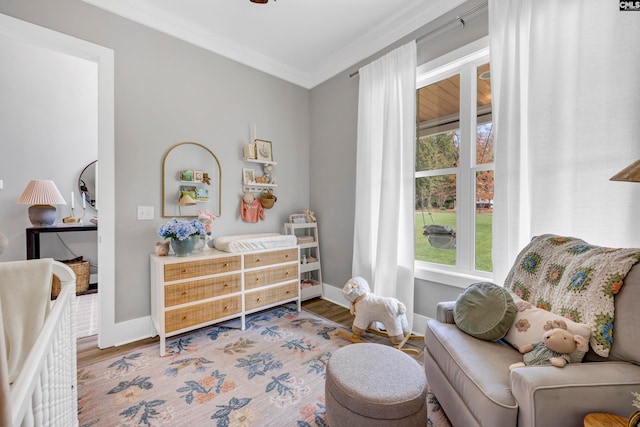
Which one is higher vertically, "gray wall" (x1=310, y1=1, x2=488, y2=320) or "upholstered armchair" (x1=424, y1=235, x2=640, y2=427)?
"gray wall" (x1=310, y1=1, x2=488, y2=320)

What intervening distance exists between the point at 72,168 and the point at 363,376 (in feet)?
15.2

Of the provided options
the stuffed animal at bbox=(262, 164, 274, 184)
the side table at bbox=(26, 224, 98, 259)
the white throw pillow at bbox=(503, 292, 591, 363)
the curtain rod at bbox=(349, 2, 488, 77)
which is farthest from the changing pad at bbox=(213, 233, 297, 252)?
the curtain rod at bbox=(349, 2, 488, 77)

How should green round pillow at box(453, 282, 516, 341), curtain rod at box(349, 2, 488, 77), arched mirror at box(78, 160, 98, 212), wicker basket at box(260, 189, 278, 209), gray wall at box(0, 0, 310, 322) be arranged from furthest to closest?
arched mirror at box(78, 160, 98, 212) < wicker basket at box(260, 189, 278, 209) < gray wall at box(0, 0, 310, 322) < curtain rod at box(349, 2, 488, 77) < green round pillow at box(453, 282, 516, 341)

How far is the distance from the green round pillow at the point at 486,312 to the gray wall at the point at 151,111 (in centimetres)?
229

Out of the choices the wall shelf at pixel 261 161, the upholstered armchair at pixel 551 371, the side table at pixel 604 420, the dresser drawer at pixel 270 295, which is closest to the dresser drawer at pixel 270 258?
the dresser drawer at pixel 270 295

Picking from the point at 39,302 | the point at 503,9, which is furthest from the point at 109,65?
the point at 503,9

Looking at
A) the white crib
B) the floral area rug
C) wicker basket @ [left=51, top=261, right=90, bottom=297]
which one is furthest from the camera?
wicker basket @ [left=51, top=261, right=90, bottom=297]

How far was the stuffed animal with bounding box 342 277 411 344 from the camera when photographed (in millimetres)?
2146

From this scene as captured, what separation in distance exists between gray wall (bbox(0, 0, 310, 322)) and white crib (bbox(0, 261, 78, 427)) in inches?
47.3

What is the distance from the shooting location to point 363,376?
1258 millimetres

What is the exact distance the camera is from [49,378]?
761 mm

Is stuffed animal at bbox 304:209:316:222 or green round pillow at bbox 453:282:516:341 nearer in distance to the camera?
green round pillow at bbox 453:282:516:341

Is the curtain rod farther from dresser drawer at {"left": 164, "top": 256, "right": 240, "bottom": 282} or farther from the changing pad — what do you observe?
dresser drawer at {"left": 164, "top": 256, "right": 240, "bottom": 282}

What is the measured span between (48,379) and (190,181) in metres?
2.11
